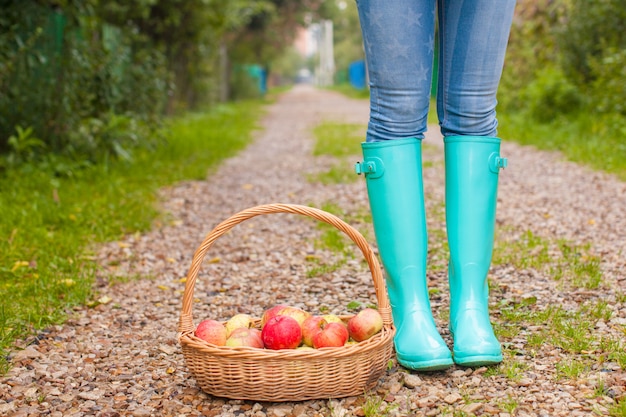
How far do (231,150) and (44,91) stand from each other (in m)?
2.42

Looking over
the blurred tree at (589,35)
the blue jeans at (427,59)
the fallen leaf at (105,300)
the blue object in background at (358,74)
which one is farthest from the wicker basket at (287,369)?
the blue object in background at (358,74)

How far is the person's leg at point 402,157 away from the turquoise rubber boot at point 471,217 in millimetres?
89

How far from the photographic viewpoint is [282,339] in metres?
1.75

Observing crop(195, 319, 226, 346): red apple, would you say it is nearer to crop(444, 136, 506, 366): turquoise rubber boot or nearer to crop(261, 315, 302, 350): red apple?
crop(261, 315, 302, 350): red apple

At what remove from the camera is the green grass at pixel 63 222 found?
8.32 feet

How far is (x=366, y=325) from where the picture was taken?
5.88 ft

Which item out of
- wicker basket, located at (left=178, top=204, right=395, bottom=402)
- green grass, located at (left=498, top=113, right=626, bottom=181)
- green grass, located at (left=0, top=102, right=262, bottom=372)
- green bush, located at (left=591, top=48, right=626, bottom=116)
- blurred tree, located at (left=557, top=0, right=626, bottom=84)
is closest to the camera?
wicker basket, located at (left=178, top=204, right=395, bottom=402)

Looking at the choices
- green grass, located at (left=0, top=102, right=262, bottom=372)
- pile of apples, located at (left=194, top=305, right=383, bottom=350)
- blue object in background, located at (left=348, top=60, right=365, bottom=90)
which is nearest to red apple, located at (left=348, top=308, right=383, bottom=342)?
→ pile of apples, located at (left=194, top=305, right=383, bottom=350)

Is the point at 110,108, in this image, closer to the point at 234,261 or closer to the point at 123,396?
the point at 234,261

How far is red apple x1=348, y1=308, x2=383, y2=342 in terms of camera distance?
5.88ft

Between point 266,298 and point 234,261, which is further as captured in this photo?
point 234,261

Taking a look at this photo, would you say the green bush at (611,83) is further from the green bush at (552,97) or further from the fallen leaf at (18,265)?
the fallen leaf at (18,265)

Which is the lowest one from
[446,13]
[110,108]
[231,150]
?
[231,150]

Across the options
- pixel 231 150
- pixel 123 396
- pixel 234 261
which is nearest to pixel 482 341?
pixel 123 396
